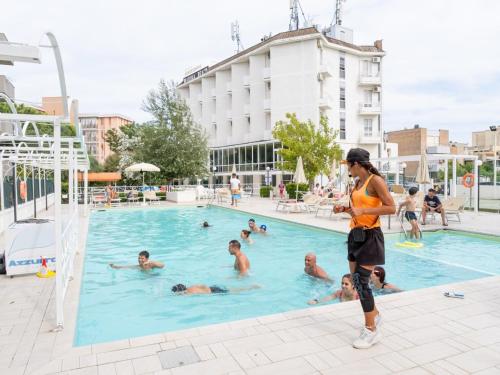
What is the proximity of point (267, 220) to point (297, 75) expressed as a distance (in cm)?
2157

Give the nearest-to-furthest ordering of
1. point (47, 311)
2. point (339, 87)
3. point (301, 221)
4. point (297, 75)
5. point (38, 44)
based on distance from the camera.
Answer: point (38, 44)
point (47, 311)
point (301, 221)
point (297, 75)
point (339, 87)

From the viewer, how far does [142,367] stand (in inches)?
119

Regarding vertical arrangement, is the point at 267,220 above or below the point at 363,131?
below

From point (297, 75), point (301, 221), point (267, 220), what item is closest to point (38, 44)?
point (301, 221)

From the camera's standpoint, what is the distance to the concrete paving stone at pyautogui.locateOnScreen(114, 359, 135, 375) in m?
2.94

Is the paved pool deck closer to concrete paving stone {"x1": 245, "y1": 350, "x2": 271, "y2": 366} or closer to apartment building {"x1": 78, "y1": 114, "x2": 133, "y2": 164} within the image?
concrete paving stone {"x1": 245, "y1": 350, "x2": 271, "y2": 366}

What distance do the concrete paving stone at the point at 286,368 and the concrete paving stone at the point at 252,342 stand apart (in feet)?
1.08

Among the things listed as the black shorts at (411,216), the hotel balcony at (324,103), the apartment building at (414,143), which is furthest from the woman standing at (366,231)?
the apartment building at (414,143)

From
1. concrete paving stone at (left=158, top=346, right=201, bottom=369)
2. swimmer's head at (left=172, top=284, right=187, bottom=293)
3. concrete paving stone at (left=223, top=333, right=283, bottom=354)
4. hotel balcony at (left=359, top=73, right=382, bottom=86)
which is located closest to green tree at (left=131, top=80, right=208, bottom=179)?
hotel balcony at (left=359, top=73, right=382, bottom=86)

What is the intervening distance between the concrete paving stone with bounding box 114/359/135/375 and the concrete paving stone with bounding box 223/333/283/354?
841 millimetres

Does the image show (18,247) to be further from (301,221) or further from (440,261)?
(301,221)

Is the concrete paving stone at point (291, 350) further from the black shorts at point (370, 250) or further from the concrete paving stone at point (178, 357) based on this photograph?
the black shorts at point (370, 250)

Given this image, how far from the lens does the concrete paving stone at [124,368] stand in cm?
294

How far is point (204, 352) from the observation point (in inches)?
129
